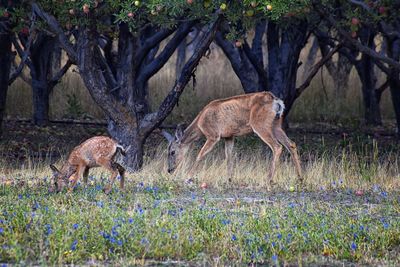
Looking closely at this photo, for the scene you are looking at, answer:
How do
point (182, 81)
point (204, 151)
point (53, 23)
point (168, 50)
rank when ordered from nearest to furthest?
point (204, 151) → point (53, 23) → point (182, 81) → point (168, 50)

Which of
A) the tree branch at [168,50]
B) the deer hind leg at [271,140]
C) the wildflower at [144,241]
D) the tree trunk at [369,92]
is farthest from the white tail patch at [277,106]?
the tree trunk at [369,92]

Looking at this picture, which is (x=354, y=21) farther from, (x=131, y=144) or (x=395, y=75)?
(x=395, y=75)

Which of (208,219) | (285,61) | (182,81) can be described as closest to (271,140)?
(182,81)

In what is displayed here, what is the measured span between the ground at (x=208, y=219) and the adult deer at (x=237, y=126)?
36cm

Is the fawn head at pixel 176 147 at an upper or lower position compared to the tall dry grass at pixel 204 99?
lower

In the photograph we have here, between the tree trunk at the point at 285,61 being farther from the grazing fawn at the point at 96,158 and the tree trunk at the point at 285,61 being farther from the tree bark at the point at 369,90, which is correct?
the grazing fawn at the point at 96,158

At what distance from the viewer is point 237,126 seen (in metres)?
14.3

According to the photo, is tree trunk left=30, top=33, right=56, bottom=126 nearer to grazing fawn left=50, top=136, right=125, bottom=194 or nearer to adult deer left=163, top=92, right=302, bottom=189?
adult deer left=163, top=92, right=302, bottom=189

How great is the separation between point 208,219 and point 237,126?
5210 millimetres

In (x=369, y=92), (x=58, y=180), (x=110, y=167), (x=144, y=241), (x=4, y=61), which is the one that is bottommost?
(x=144, y=241)

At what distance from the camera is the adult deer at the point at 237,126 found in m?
13.8

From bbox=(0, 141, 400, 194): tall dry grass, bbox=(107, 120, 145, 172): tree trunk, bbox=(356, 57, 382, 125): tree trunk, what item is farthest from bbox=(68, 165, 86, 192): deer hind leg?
bbox=(356, 57, 382, 125): tree trunk

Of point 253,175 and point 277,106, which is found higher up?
point 277,106

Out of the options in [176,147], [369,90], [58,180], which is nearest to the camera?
[58,180]
